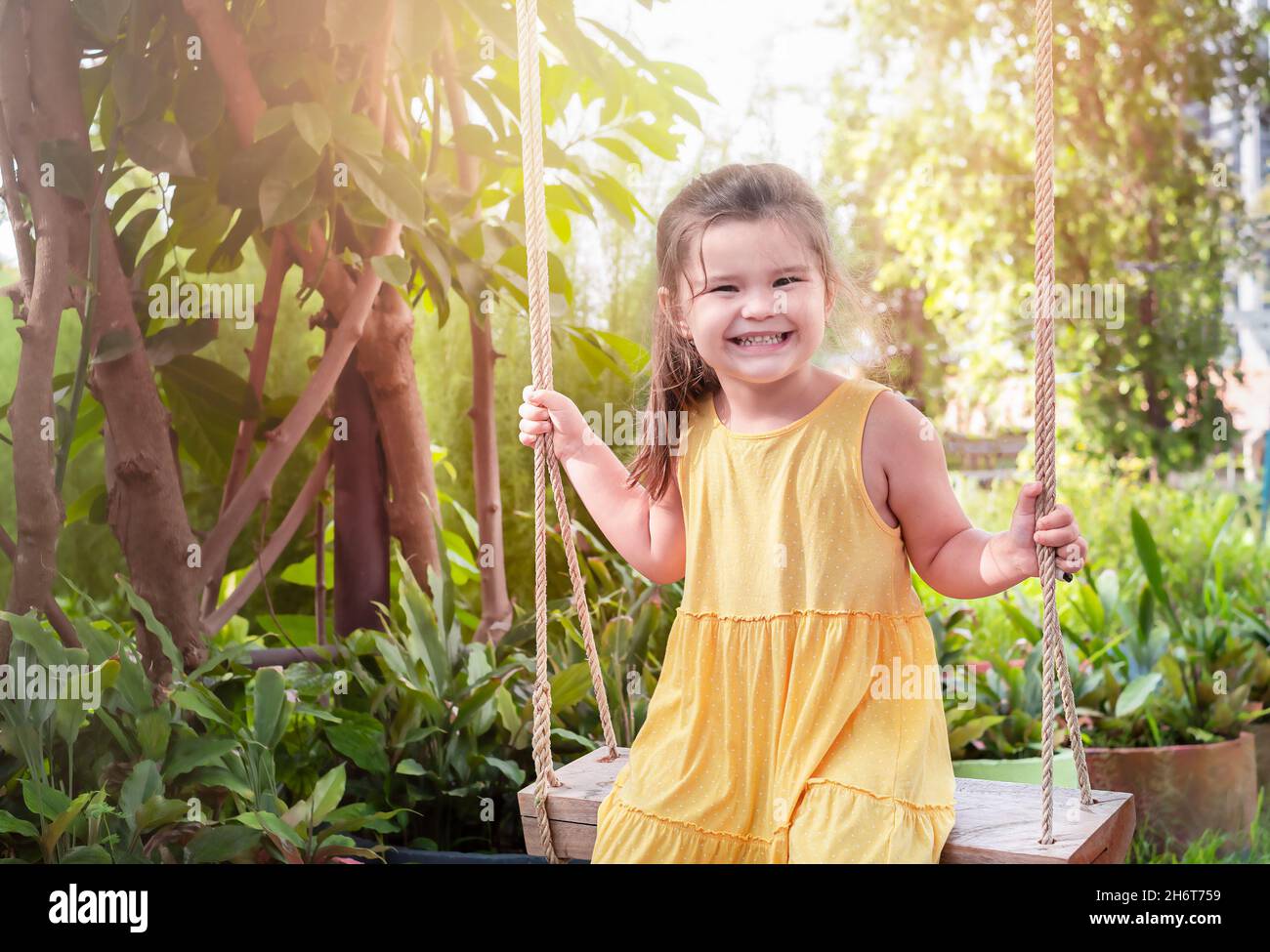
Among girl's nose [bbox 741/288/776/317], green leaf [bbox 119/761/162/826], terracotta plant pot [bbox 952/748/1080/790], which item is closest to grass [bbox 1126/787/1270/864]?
terracotta plant pot [bbox 952/748/1080/790]

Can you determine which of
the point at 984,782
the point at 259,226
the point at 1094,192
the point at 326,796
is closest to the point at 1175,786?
the point at 984,782

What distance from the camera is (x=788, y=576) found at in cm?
102

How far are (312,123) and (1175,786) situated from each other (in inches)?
55.5

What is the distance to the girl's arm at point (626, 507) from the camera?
1.14 m

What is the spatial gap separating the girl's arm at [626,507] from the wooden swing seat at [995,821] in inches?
8.1

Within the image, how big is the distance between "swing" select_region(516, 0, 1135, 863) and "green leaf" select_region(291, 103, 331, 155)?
393 mm

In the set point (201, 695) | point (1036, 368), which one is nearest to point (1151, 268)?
point (1036, 368)

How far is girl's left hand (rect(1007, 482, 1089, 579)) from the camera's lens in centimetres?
90

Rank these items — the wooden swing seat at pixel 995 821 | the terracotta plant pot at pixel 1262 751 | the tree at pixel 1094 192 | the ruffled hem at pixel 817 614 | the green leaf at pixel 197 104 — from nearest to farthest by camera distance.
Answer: the wooden swing seat at pixel 995 821 → the ruffled hem at pixel 817 614 → the green leaf at pixel 197 104 → the terracotta plant pot at pixel 1262 751 → the tree at pixel 1094 192

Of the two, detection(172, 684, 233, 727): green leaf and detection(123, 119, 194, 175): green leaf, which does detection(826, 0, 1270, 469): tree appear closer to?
detection(123, 119, 194, 175): green leaf

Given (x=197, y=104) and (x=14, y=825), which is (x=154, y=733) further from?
(x=197, y=104)

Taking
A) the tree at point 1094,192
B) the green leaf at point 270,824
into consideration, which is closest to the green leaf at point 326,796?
the green leaf at point 270,824

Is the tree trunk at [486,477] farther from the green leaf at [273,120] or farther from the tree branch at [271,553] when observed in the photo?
the green leaf at [273,120]

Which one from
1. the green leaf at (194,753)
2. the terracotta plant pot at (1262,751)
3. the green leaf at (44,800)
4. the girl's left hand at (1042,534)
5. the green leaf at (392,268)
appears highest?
the green leaf at (392,268)
